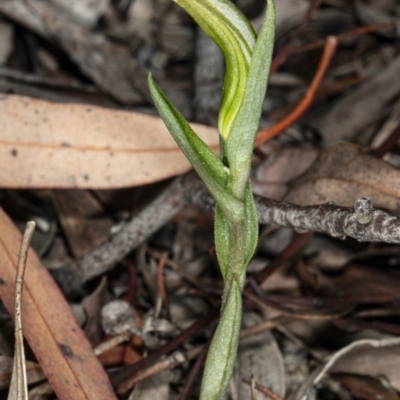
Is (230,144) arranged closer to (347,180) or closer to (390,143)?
(347,180)

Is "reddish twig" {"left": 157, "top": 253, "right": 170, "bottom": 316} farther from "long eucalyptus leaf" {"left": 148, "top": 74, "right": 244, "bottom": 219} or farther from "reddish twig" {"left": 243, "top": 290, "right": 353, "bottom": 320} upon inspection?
"long eucalyptus leaf" {"left": 148, "top": 74, "right": 244, "bottom": 219}

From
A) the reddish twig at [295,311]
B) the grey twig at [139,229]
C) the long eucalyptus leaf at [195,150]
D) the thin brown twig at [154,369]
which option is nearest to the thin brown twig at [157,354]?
the thin brown twig at [154,369]

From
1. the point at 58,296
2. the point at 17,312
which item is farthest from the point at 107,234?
the point at 17,312

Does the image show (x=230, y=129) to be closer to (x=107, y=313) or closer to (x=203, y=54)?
(x=107, y=313)

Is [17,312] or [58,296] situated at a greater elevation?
[58,296]

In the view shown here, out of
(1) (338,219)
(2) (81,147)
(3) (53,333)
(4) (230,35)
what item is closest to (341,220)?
(1) (338,219)

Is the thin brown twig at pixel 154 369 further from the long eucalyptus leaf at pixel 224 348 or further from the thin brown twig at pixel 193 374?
the long eucalyptus leaf at pixel 224 348
